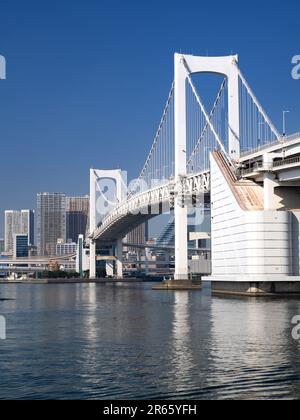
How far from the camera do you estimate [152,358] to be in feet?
51.7

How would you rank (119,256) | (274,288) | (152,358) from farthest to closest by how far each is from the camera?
(119,256), (274,288), (152,358)

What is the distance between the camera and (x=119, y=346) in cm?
1795

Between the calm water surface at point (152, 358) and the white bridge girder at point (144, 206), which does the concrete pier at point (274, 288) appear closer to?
the white bridge girder at point (144, 206)

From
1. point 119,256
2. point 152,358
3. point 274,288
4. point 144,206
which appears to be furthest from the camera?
point 119,256

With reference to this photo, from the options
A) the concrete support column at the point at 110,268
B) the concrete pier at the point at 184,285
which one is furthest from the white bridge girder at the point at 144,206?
the concrete support column at the point at 110,268

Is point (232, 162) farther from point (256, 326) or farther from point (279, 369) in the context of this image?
point (279, 369)

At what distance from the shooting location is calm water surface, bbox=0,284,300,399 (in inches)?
484

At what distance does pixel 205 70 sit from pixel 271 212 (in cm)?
1557

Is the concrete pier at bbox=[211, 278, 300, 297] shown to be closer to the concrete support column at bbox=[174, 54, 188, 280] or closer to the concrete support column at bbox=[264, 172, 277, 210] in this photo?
the concrete support column at bbox=[264, 172, 277, 210]

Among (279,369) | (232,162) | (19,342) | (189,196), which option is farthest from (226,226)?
(279,369)

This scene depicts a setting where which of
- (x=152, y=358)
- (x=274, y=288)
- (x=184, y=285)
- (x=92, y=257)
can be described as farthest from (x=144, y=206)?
(x=152, y=358)

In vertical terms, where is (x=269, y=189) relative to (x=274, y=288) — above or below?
above

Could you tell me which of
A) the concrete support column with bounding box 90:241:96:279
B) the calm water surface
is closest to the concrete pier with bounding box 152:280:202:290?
the calm water surface

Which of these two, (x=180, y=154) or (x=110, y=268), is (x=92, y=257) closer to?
(x=110, y=268)
